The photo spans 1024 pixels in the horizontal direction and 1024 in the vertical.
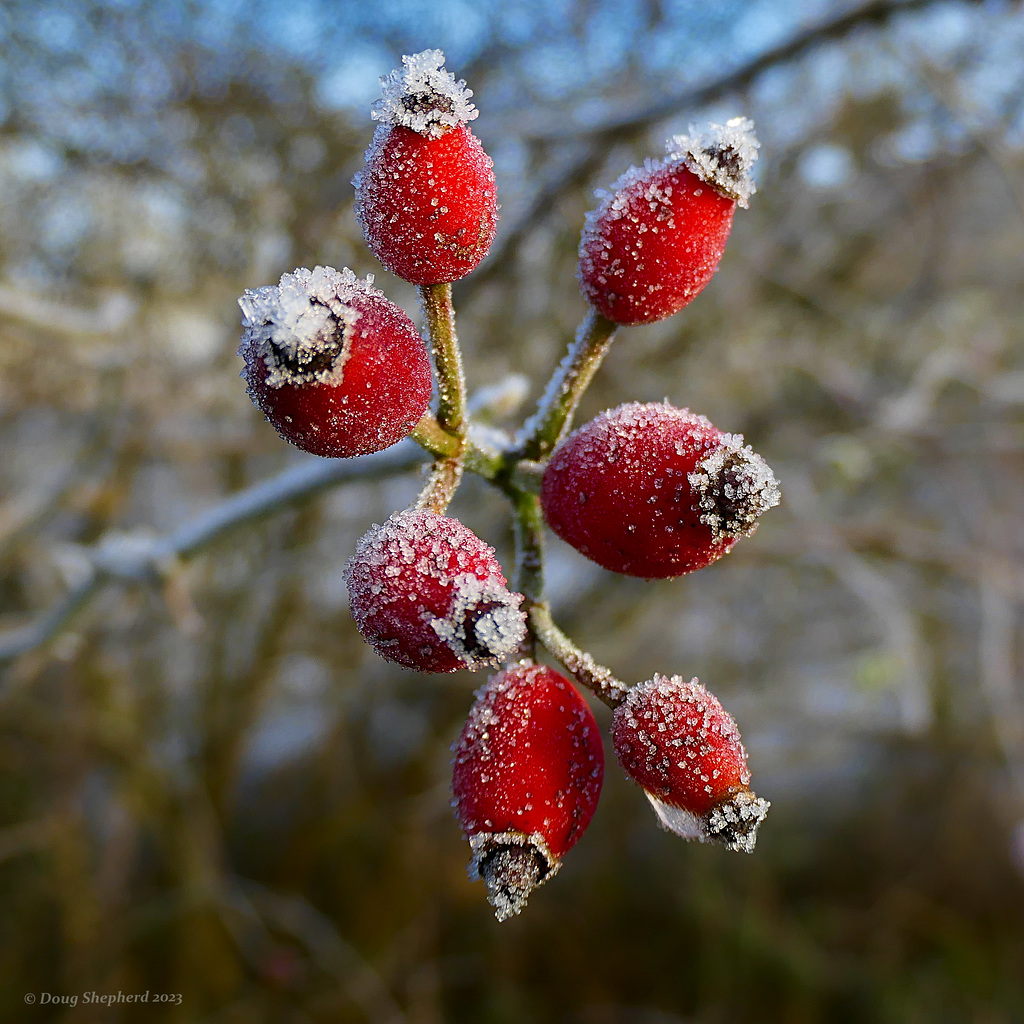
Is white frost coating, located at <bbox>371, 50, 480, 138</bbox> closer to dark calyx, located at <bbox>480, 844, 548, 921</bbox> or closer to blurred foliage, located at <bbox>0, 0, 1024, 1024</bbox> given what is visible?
dark calyx, located at <bbox>480, 844, 548, 921</bbox>

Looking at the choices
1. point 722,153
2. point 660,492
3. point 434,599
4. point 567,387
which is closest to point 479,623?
point 434,599

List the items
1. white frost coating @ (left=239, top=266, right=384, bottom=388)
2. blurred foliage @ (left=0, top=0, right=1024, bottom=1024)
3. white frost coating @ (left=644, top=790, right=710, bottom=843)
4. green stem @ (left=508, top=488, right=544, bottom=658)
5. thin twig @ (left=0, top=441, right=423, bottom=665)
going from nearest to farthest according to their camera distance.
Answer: white frost coating @ (left=239, top=266, right=384, bottom=388) → white frost coating @ (left=644, top=790, right=710, bottom=843) → green stem @ (left=508, top=488, right=544, bottom=658) → thin twig @ (left=0, top=441, right=423, bottom=665) → blurred foliage @ (left=0, top=0, right=1024, bottom=1024)

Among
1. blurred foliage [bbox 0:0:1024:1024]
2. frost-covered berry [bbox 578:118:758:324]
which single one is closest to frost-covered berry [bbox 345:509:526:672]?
frost-covered berry [bbox 578:118:758:324]

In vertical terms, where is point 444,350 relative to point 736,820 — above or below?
above

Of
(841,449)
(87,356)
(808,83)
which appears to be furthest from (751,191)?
(808,83)

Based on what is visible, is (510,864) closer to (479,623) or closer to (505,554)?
(479,623)

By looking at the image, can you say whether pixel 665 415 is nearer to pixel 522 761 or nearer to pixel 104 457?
pixel 522 761
